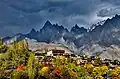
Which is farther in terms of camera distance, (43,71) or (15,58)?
(15,58)

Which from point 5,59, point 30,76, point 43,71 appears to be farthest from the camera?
point 5,59

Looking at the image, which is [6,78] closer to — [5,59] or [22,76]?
[22,76]

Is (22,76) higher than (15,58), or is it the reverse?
(15,58)

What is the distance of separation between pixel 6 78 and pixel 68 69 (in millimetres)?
36833

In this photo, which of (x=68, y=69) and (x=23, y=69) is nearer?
(x=23, y=69)

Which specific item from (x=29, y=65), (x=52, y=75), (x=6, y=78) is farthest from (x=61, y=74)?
(x=6, y=78)

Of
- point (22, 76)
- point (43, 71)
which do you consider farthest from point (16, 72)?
point (43, 71)

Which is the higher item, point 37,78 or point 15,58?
point 15,58

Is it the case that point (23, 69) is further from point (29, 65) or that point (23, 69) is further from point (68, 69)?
point (68, 69)

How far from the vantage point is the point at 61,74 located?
18775cm

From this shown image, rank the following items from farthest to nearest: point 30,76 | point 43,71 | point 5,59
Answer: point 5,59 < point 43,71 < point 30,76

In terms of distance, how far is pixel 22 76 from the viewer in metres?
172

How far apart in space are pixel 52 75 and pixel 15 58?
27.8 meters

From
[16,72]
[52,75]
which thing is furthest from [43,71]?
[16,72]
